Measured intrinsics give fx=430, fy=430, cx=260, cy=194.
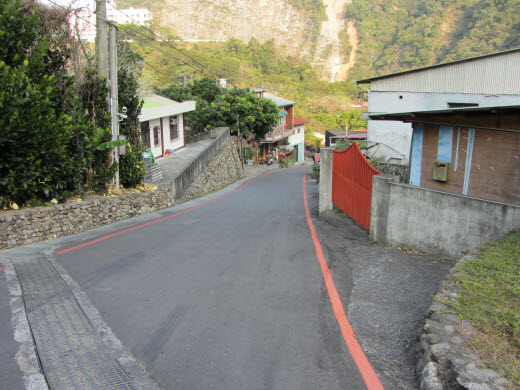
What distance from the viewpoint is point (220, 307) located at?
229 inches

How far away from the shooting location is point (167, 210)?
16.6m

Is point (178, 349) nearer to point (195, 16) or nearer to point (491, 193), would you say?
point (491, 193)

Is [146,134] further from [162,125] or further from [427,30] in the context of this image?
[427,30]

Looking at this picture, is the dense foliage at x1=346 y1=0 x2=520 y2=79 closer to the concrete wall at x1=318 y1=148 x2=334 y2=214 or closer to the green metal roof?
the green metal roof

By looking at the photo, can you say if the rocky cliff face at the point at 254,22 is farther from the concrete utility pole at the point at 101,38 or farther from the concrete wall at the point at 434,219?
the concrete wall at the point at 434,219

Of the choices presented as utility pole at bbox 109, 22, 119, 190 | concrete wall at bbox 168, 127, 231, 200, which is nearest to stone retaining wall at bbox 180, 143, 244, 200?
concrete wall at bbox 168, 127, 231, 200

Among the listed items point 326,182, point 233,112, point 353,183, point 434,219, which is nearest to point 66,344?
point 434,219

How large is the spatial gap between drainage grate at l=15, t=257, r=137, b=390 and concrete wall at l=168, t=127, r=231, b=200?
477 inches

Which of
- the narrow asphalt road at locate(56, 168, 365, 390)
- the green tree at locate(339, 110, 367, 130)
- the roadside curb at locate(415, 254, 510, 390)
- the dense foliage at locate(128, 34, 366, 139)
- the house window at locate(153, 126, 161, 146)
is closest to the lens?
the roadside curb at locate(415, 254, 510, 390)

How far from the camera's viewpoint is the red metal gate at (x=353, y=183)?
9835 mm

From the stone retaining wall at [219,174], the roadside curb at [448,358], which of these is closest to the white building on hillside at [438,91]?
the stone retaining wall at [219,174]

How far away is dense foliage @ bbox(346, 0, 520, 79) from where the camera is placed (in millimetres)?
74562

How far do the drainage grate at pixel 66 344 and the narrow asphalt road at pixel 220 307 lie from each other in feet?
1.03

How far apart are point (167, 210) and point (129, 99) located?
444 cm
